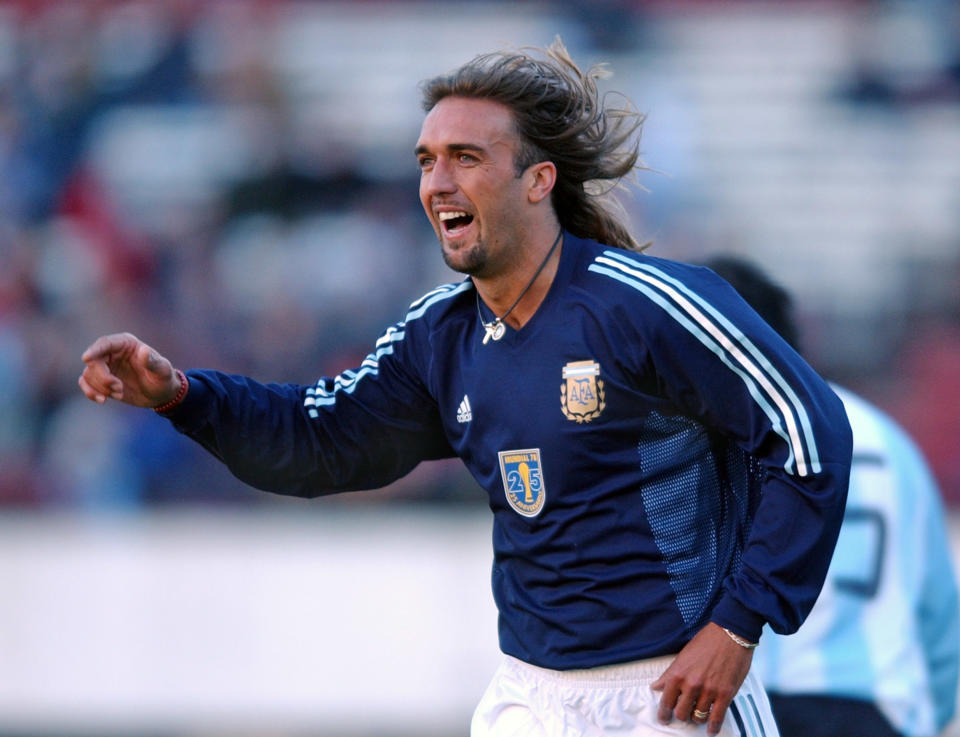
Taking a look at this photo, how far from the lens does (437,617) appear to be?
24.5 feet

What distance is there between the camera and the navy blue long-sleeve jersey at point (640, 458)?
113 inches

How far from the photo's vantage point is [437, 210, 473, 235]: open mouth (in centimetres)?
324

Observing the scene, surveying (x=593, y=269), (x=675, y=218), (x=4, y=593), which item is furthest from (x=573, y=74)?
(x=675, y=218)

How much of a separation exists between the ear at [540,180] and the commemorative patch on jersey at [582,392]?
0.45m

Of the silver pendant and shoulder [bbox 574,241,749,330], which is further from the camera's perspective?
the silver pendant

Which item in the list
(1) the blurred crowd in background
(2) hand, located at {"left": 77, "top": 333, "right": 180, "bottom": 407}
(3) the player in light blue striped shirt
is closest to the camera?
(2) hand, located at {"left": 77, "top": 333, "right": 180, "bottom": 407}

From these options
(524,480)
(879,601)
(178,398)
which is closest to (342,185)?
(879,601)

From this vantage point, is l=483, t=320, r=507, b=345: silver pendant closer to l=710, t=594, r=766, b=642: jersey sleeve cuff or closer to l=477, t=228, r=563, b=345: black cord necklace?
l=477, t=228, r=563, b=345: black cord necklace

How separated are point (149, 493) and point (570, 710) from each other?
543 cm

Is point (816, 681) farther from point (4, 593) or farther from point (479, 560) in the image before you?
point (4, 593)

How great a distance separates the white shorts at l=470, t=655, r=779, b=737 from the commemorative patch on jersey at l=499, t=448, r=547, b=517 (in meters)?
0.36

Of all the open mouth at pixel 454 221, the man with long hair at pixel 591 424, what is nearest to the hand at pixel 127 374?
the man with long hair at pixel 591 424

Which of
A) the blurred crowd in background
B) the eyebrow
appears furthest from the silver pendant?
the blurred crowd in background

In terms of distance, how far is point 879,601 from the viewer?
159 inches
